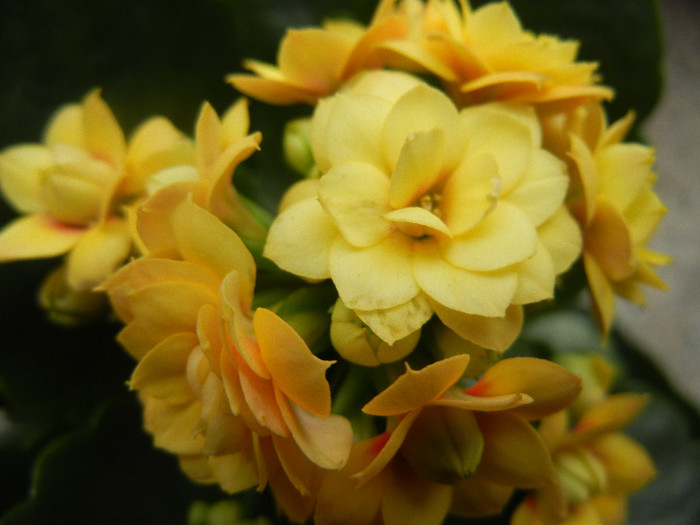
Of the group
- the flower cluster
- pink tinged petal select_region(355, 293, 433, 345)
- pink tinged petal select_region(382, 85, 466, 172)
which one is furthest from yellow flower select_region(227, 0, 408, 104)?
pink tinged petal select_region(355, 293, 433, 345)

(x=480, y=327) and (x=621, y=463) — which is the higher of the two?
(x=480, y=327)

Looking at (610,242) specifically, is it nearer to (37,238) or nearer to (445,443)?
(445,443)

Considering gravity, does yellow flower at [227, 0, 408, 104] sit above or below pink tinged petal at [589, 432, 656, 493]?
above

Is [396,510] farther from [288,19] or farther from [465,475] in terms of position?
[288,19]

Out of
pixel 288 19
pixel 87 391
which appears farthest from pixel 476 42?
pixel 87 391

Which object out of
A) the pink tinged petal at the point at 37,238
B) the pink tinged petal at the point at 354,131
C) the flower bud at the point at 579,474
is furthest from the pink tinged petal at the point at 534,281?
the pink tinged petal at the point at 37,238

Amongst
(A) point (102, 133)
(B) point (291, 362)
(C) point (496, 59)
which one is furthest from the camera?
(A) point (102, 133)

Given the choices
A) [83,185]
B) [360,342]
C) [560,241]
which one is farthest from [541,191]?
[83,185]

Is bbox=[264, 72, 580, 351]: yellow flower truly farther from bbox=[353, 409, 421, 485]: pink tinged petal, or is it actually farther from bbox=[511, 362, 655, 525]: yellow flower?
bbox=[511, 362, 655, 525]: yellow flower
